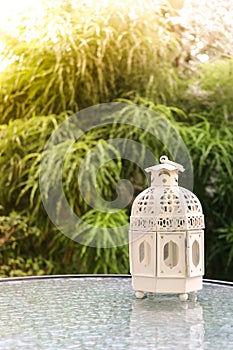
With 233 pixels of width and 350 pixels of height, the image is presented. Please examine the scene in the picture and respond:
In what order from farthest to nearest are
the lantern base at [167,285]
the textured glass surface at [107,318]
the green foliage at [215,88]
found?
the green foliage at [215,88] → the lantern base at [167,285] → the textured glass surface at [107,318]

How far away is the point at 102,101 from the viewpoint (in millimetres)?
3432

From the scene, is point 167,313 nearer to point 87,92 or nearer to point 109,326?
point 109,326

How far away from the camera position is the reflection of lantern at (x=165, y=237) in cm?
203

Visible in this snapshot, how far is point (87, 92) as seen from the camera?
3400 millimetres

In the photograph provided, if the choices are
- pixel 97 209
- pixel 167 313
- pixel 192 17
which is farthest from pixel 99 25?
pixel 167 313

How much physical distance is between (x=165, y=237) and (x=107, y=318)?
1.28 feet

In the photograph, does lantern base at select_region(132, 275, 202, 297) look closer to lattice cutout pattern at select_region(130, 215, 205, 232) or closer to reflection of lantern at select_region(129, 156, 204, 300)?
reflection of lantern at select_region(129, 156, 204, 300)

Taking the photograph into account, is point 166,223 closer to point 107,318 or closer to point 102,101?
point 107,318

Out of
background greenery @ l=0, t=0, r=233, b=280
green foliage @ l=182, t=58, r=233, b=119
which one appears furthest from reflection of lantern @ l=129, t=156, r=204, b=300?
green foliage @ l=182, t=58, r=233, b=119

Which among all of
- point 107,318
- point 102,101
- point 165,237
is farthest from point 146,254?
point 102,101

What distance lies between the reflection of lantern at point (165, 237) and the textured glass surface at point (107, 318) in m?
0.06

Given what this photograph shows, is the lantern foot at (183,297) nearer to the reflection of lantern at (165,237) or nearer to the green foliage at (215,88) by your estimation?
the reflection of lantern at (165,237)

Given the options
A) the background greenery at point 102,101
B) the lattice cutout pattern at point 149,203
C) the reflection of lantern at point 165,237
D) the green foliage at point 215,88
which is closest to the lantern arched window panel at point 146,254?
the reflection of lantern at point 165,237

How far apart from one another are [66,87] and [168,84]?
544 mm
